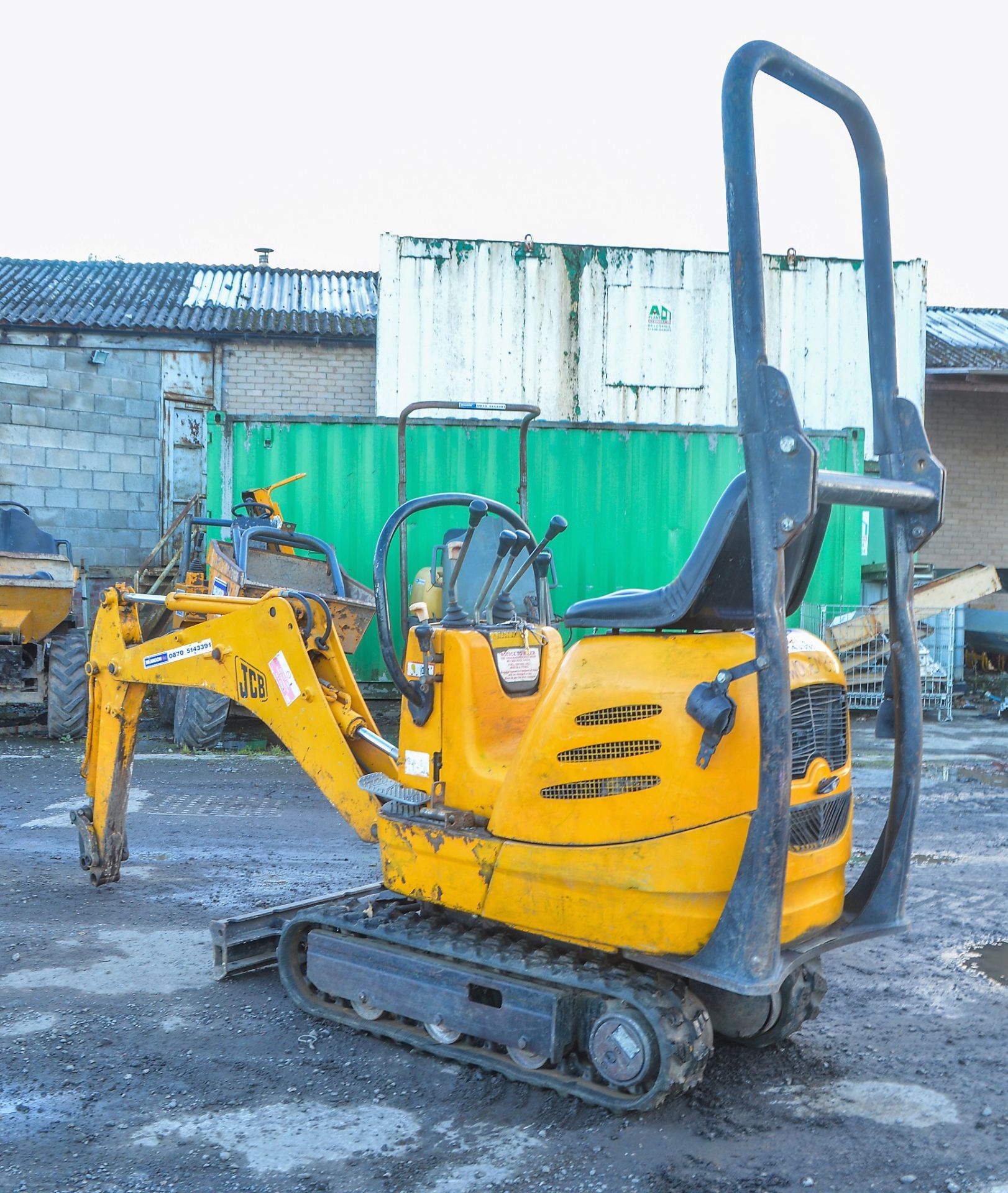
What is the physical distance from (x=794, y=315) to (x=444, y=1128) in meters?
13.0

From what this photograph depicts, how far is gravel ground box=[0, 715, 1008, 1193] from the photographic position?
3023mm

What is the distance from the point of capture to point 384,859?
395 centimetres

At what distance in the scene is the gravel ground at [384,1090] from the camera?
119 inches

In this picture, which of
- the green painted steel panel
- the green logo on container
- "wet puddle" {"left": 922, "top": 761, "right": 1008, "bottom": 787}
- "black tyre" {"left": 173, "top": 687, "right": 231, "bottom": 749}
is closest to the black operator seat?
"wet puddle" {"left": 922, "top": 761, "right": 1008, "bottom": 787}

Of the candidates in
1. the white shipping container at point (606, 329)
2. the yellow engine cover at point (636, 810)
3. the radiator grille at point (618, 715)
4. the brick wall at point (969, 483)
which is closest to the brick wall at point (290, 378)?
the white shipping container at point (606, 329)

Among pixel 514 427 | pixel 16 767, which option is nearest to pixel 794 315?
pixel 514 427

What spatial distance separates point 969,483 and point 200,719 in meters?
12.7

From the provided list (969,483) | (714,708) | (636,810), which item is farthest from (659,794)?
(969,483)

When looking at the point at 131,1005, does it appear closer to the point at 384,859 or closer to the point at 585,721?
the point at 384,859

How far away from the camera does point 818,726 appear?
335 cm

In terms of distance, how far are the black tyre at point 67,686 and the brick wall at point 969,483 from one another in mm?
12460

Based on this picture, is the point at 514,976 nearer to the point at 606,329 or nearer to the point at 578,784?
the point at 578,784

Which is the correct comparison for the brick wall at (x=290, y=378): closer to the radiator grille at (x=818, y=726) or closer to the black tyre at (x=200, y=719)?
the black tyre at (x=200, y=719)

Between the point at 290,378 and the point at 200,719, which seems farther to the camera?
the point at 290,378
